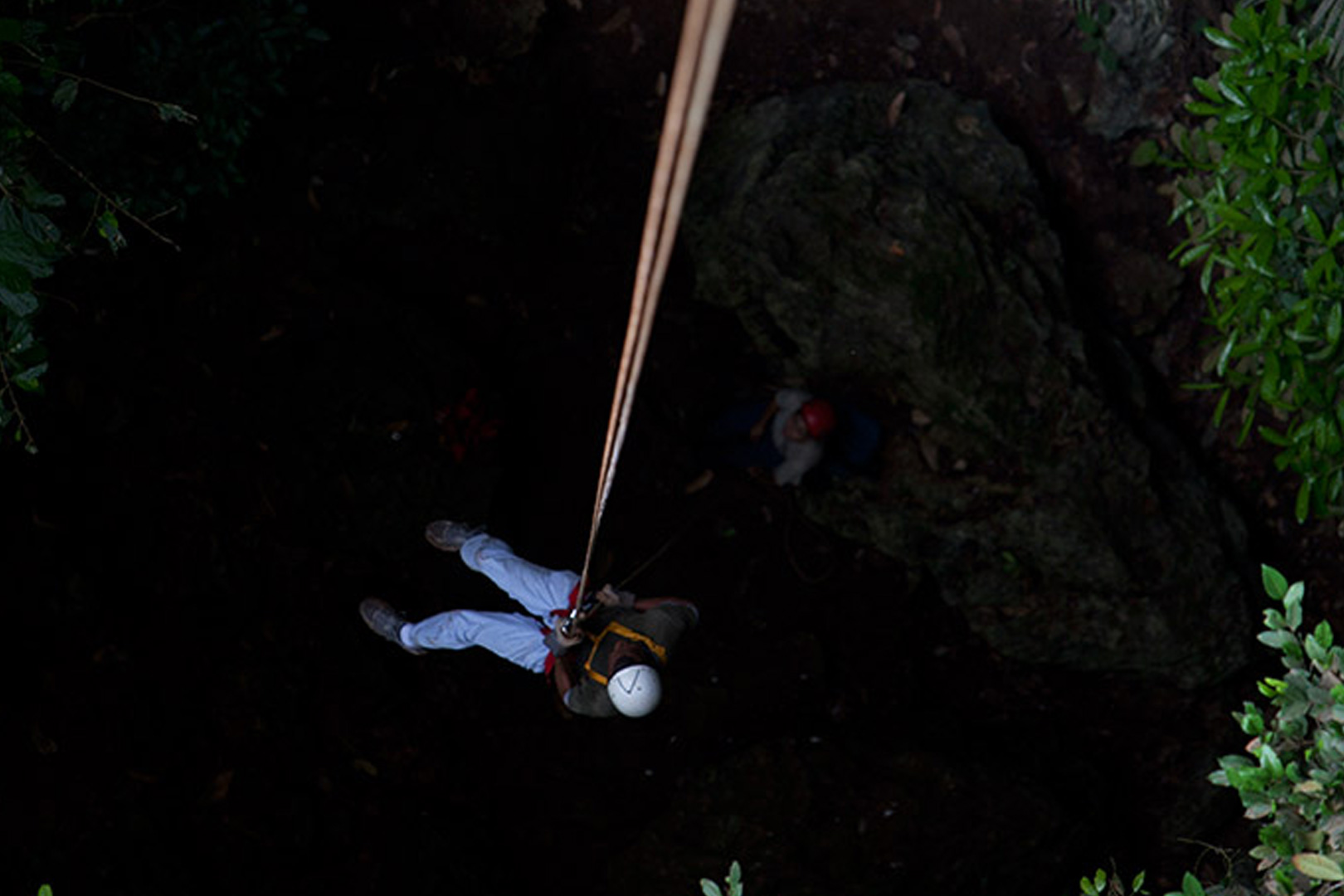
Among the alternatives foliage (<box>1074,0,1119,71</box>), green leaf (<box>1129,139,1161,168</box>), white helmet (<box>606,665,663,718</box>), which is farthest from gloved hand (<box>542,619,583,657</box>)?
foliage (<box>1074,0,1119,71</box>)

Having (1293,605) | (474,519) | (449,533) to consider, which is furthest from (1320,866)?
(474,519)

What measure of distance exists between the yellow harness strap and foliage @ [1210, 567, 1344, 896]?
173cm

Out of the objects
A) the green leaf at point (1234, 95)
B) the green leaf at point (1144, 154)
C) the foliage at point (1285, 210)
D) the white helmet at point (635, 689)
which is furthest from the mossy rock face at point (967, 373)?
the white helmet at point (635, 689)

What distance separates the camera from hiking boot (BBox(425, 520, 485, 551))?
4602mm

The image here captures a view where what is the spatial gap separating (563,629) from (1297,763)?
2246mm

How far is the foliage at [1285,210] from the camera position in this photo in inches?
132

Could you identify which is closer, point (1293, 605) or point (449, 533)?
point (1293, 605)

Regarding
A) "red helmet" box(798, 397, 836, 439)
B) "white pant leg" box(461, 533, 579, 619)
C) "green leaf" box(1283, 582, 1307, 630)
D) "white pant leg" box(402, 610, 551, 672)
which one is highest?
"green leaf" box(1283, 582, 1307, 630)

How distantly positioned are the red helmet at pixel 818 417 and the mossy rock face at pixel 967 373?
11.3 inches

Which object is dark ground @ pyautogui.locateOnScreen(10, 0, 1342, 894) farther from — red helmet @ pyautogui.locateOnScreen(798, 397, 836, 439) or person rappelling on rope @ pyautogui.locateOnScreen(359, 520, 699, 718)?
red helmet @ pyautogui.locateOnScreen(798, 397, 836, 439)

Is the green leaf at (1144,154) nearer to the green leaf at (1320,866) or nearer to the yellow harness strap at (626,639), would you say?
the yellow harness strap at (626,639)

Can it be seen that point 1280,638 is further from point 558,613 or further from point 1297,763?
point 558,613

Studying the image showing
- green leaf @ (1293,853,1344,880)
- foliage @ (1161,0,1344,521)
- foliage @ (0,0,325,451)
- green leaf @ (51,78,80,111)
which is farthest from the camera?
foliage @ (1161,0,1344,521)

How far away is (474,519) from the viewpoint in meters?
4.82
